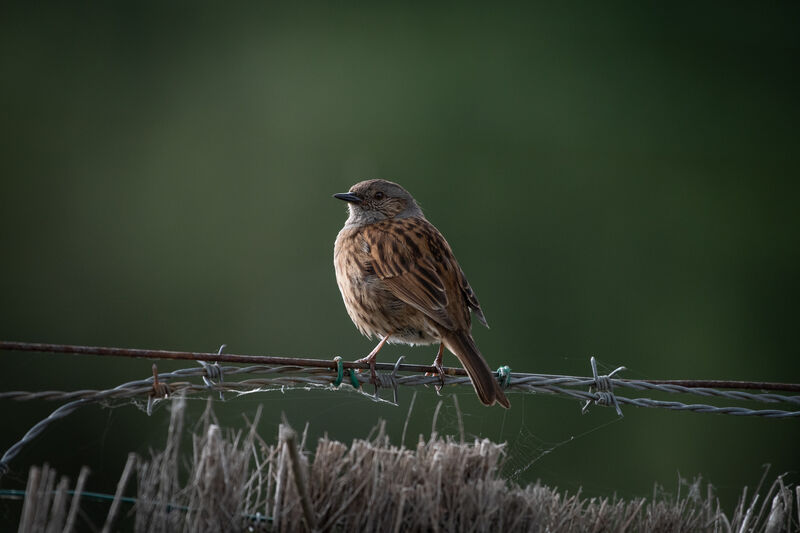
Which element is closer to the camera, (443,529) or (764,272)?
(443,529)

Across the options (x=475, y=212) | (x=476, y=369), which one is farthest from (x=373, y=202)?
(x=475, y=212)

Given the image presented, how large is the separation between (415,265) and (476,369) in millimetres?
949

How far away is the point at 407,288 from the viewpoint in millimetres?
5480

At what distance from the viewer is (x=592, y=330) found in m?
16.2

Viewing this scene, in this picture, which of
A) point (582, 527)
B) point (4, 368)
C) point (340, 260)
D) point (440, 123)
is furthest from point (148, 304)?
point (582, 527)

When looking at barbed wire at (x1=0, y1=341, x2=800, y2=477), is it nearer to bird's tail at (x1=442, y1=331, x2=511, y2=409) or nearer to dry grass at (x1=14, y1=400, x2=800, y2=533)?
bird's tail at (x1=442, y1=331, x2=511, y2=409)

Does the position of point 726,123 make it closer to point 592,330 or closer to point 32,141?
point 592,330

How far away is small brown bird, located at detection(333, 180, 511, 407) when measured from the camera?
536 centimetres

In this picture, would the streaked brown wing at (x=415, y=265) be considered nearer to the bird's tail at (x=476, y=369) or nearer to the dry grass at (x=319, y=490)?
the bird's tail at (x=476, y=369)

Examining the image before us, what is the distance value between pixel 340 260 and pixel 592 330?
429 inches

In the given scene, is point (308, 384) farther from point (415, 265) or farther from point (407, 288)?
point (415, 265)

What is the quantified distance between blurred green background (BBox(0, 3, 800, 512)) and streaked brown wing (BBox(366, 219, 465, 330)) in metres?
3.92

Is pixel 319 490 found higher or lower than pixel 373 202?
lower

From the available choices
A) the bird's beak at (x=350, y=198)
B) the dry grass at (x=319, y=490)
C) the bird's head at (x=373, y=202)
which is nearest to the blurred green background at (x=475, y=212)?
the bird's head at (x=373, y=202)
